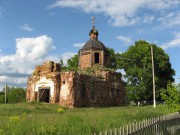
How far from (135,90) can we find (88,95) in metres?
15.9

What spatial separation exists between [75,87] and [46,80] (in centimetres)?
402

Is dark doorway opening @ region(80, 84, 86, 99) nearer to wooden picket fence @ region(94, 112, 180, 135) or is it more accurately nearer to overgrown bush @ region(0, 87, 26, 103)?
wooden picket fence @ region(94, 112, 180, 135)

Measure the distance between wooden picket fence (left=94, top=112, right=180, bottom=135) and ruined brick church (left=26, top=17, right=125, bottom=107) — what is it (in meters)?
18.3

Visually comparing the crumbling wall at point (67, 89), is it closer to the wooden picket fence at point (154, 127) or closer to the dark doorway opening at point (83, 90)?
the dark doorway opening at point (83, 90)

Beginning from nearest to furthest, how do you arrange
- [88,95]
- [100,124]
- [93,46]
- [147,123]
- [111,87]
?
[147,123], [100,124], [88,95], [111,87], [93,46]

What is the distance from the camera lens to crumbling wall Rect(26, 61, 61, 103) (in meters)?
30.5

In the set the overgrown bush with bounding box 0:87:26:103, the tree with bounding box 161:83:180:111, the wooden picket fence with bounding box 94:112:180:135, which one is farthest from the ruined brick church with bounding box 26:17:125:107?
the overgrown bush with bounding box 0:87:26:103

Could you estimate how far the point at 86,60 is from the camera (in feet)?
134

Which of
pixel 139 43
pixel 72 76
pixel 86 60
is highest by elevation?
pixel 139 43

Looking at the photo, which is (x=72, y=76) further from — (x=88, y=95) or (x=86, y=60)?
(x=86, y=60)

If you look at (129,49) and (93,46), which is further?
(129,49)

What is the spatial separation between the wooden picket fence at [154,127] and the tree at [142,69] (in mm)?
33462

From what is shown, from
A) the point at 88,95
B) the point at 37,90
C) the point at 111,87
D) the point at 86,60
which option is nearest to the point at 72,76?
the point at 88,95

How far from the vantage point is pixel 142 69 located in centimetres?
4634
